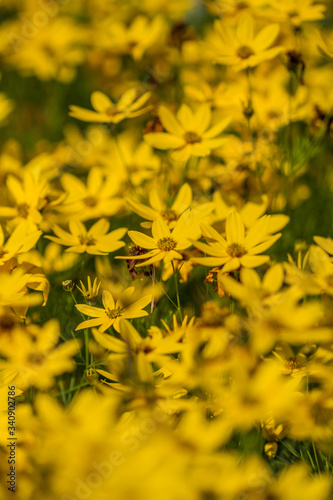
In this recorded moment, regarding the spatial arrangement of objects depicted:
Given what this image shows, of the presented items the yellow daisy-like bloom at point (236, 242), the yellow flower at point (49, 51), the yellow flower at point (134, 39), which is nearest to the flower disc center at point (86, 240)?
the yellow daisy-like bloom at point (236, 242)

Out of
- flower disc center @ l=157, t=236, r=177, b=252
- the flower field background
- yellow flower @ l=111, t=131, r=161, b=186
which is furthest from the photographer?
yellow flower @ l=111, t=131, r=161, b=186

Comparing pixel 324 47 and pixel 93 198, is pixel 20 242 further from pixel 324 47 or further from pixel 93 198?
pixel 324 47

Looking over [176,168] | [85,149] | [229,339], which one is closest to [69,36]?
[85,149]

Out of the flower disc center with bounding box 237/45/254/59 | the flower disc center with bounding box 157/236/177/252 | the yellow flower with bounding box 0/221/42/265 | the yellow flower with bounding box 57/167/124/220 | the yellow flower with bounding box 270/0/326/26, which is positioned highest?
the yellow flower with bounding box 270/0/326/26

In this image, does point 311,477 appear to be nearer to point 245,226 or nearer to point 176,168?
point 245,226

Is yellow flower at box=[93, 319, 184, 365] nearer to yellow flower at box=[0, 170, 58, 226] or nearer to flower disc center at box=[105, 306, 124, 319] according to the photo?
flower disc center at box=[105, 306, 124, 319]

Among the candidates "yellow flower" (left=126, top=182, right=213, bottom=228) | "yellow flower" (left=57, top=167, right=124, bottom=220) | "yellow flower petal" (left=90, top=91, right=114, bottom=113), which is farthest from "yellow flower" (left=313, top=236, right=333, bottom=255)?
"yellow flower petal" (left=90, top=91, right=114, bottom=113)

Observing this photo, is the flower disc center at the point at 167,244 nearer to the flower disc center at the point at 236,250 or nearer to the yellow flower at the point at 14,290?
the flower disc center at the point at 236,250
